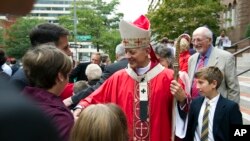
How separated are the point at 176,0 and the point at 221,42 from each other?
3.70m

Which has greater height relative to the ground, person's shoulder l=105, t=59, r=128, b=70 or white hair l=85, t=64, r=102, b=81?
person's shoulder l=105, t=59, r=128, b=70

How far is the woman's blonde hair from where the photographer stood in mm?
2244

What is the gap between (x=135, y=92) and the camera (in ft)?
14.1

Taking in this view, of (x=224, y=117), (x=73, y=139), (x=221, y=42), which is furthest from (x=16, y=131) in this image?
(x=221, y=42)

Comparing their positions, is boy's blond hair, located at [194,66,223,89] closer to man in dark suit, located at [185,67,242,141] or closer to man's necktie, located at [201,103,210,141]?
man in dark suit, located at [185,67,242,141]

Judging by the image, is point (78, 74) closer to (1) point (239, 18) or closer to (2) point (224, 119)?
(2) point (224, 119)

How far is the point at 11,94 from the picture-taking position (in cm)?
76

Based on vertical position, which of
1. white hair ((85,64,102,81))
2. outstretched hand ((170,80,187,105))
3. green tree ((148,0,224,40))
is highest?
green tree ((148,0,224,40))

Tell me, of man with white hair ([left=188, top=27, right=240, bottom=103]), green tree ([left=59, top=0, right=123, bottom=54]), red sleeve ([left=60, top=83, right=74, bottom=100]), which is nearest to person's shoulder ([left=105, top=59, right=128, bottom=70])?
red sleeve ([left=60, top=83, right=74, bottom=100])

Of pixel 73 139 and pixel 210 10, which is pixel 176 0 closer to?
pixel 210 10

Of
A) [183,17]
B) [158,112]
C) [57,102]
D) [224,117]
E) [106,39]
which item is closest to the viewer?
[57,102]

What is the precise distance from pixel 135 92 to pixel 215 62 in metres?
2.03

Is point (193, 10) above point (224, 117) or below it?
above

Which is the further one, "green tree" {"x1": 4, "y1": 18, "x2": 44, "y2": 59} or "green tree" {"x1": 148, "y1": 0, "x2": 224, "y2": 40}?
"green tree" {"x1": 148, "y1": 0, "x2": 224, "y2": 40}
